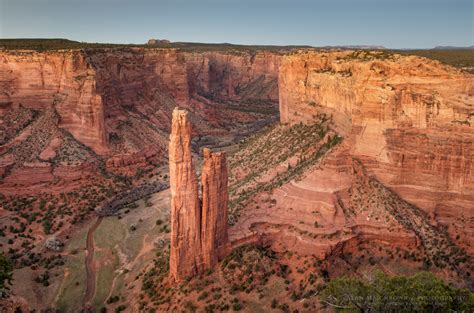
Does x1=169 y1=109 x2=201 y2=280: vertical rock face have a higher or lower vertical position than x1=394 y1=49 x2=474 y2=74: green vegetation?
lower

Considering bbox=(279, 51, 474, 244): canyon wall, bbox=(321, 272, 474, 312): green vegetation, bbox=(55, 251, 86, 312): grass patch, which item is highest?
bbox=(279, 51, 474, 244): canyon wall

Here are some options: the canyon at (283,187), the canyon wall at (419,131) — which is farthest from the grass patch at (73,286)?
the canyon wall at (419,131)

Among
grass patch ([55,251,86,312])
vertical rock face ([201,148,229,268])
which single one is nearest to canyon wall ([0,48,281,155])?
grass patch ([55,251,86,312])

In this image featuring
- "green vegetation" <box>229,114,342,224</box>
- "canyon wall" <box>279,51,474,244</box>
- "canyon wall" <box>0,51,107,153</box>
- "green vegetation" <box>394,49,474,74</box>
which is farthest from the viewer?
"canyon wall" <box>0,51,107,153</box>

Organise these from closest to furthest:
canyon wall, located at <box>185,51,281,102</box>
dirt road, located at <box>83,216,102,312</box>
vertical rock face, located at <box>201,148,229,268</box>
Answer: vertical rock face, located at <box>201,148,229,268</box>, dirt road, located at <box>83,216,102,312</box>, canyon wall, located at <box>185,51,281,102</box>

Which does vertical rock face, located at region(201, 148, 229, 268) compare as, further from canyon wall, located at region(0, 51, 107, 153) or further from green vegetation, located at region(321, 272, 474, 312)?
canyon wall, located at region(0, 51, 107, 153)

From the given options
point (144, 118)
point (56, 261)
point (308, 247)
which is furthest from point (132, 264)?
point (144, 118)

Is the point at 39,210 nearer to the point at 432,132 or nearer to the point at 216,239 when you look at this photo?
the point at 216,239

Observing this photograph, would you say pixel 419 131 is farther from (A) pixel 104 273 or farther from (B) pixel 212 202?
(A) pixel 104 273

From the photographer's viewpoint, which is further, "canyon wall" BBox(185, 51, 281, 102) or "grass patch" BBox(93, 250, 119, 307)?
"canyon wall" BBox(185, 51, 281, 102)
